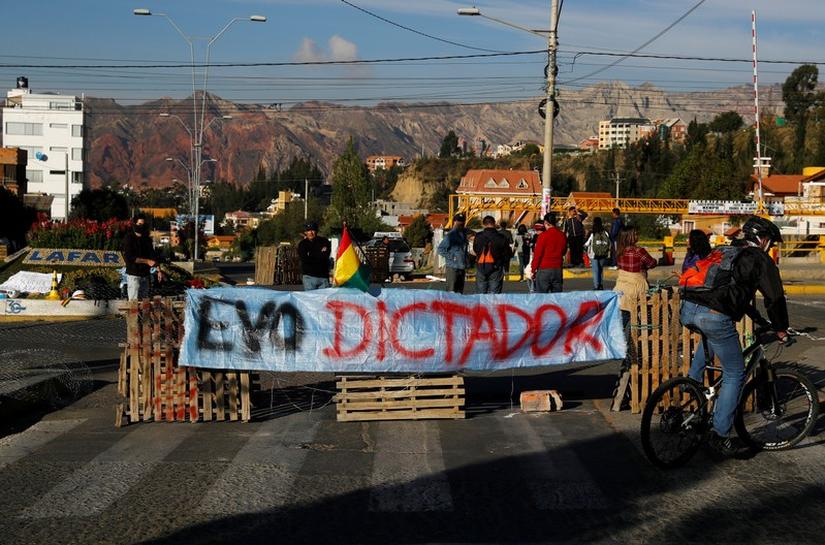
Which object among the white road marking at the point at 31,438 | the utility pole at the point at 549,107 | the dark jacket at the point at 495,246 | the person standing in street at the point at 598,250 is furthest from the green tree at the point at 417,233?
the white road marking at the point at 31,438

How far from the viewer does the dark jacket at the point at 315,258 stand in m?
16.1

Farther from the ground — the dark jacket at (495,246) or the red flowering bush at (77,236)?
the red flowering bush at (77,236)

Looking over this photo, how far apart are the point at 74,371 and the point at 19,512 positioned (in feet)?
17.9

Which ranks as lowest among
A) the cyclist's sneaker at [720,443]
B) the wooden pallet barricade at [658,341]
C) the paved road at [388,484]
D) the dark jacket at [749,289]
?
the paved road at [388,484]

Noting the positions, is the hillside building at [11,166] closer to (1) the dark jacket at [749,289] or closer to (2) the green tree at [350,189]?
(2) the green tree at [350,189]

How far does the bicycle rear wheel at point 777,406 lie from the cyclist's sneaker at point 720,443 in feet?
0.54

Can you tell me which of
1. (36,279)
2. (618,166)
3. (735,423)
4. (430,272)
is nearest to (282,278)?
(430,272)

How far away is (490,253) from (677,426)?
8969 mm

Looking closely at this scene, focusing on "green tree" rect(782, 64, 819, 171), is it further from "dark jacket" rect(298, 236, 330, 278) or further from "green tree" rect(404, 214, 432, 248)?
"dark jacket" rect(298, 236, 330, 278)

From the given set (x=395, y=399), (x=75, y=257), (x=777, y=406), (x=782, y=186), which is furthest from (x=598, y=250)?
(x=782, y=186)

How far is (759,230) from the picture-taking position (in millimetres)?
8227

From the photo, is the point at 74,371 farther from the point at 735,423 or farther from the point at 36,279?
the point at 36,279

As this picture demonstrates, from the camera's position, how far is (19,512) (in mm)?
6902

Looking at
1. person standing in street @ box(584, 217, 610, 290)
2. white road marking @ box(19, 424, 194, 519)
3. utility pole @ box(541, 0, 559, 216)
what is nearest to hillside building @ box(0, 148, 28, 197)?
utility pole @ box(541, 0, 559, 216)
